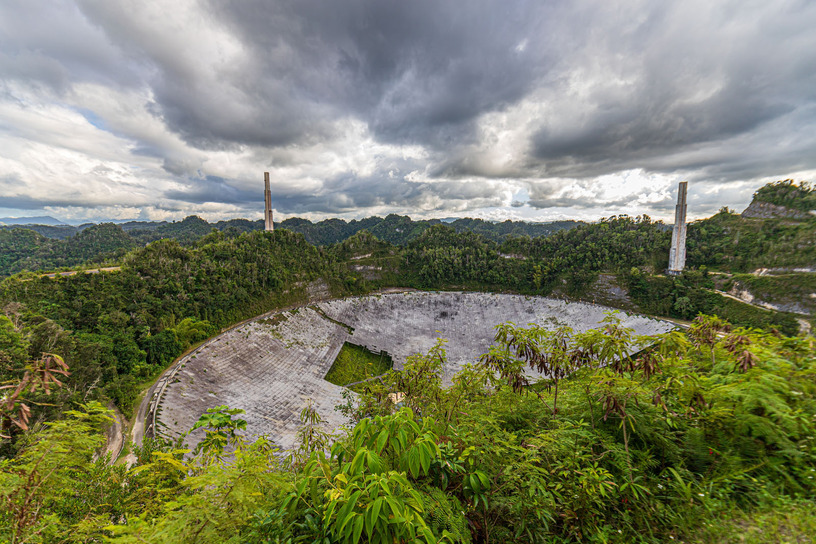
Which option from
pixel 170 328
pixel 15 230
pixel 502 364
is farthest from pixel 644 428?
pixel 15 230

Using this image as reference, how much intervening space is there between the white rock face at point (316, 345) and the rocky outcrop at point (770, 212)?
4973 centimetres

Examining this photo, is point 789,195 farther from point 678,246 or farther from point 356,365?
point 356,365

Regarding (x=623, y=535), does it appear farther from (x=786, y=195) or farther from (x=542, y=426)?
(x=786, y=195)

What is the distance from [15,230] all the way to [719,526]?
158 metres

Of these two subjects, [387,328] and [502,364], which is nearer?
[502,364]

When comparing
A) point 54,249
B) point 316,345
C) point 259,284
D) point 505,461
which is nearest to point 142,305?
point 259,284

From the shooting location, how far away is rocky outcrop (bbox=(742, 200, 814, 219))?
54250mm

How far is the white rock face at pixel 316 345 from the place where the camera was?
22.0 meters

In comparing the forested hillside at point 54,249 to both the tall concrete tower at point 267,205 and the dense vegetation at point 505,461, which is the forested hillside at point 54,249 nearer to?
the tall concrete tower at point 267,205

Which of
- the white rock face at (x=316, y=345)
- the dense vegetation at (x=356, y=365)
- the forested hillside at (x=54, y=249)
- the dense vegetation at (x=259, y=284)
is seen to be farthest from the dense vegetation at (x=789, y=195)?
the forested hillside at (x=54, y=249)

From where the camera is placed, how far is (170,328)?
2917 centimetres

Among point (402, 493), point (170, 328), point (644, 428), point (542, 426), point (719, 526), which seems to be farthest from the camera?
point (170, 328)

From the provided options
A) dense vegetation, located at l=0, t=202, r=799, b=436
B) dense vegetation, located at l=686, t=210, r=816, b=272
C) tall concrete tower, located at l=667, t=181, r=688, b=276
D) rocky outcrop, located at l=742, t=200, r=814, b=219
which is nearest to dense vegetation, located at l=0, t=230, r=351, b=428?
dense vegetation, located at l=0, t=202, r=799, b=436

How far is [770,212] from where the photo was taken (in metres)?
58.0
